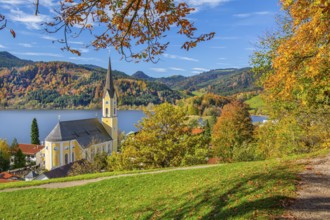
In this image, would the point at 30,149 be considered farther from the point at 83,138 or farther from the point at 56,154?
the point at 56,154

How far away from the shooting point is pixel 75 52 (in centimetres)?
569

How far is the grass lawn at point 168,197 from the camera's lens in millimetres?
7203

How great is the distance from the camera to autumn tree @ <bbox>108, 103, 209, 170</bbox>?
68.4 feet

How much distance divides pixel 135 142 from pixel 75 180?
23.3 feet

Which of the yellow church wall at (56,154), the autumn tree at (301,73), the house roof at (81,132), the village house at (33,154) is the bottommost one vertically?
the village house at (33,154)

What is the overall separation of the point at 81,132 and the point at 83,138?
140cm

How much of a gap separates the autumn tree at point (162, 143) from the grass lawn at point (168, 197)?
23.4 ft

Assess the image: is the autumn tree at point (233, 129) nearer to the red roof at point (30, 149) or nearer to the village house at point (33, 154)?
the village house at point (33, 154)

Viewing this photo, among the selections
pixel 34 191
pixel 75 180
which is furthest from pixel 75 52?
pixel 75 180

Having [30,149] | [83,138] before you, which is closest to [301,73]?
[83,138]

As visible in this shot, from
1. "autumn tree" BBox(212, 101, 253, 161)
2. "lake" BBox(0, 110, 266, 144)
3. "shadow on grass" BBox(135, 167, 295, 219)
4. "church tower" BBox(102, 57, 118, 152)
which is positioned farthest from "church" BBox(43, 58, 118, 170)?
"shadow on grass" BBox(135, 167, 295, 219)

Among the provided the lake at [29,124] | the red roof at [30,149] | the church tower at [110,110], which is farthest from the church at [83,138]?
the red roof at [30,149]

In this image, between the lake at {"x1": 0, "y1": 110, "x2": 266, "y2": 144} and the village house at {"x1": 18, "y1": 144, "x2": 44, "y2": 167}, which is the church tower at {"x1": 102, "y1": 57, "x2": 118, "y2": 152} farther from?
the village house at {"x1": 18, "y1": 144, "x2": 44, "y2": 167}

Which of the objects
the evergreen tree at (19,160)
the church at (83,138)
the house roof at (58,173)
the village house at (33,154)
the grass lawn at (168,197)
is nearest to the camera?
the grass lawn at (168,197)
